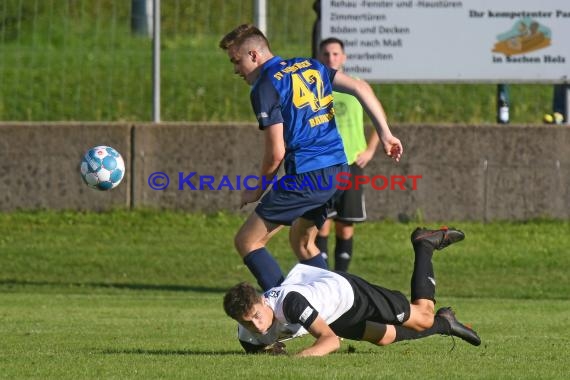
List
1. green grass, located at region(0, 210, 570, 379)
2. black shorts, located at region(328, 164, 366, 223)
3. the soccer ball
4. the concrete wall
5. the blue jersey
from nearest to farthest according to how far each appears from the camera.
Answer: green grass, located at region(0, 210, 570, 379) → the blue jersey → the soccer ball → black shorts, located at region(328, 164, 366, 223) → the concrete wall

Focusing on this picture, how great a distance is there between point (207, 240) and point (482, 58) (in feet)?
13.0

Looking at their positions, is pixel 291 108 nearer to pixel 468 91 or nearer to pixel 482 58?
pixel 482 58

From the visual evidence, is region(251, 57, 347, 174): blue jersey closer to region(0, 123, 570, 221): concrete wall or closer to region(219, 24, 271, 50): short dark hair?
region(219, 24, 271, 50): short dark hair

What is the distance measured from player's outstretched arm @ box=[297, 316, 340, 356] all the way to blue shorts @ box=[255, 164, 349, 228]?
1296mm

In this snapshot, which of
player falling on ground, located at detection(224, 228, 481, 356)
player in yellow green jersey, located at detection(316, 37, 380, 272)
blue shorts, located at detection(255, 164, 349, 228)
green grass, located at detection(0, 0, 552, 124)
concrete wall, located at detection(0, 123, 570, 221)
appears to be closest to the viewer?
player falling on ground, located at detection(224, 228, 481, 356)

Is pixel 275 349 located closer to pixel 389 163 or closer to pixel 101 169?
pixel 101 169

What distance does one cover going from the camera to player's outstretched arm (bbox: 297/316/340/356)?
7711 millimetres

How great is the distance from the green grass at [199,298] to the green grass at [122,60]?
1758 mm

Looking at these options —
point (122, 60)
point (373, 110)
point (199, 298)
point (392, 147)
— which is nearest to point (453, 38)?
point (122, 60)

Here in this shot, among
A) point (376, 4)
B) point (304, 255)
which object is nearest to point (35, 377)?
point (304, 255)

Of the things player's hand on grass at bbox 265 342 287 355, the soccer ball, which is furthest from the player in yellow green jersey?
player's hand on grass at bbox 265 342 287 355

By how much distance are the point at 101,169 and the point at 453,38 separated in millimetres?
6932

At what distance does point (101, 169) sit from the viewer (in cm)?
1049

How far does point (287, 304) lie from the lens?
768 centimetres
